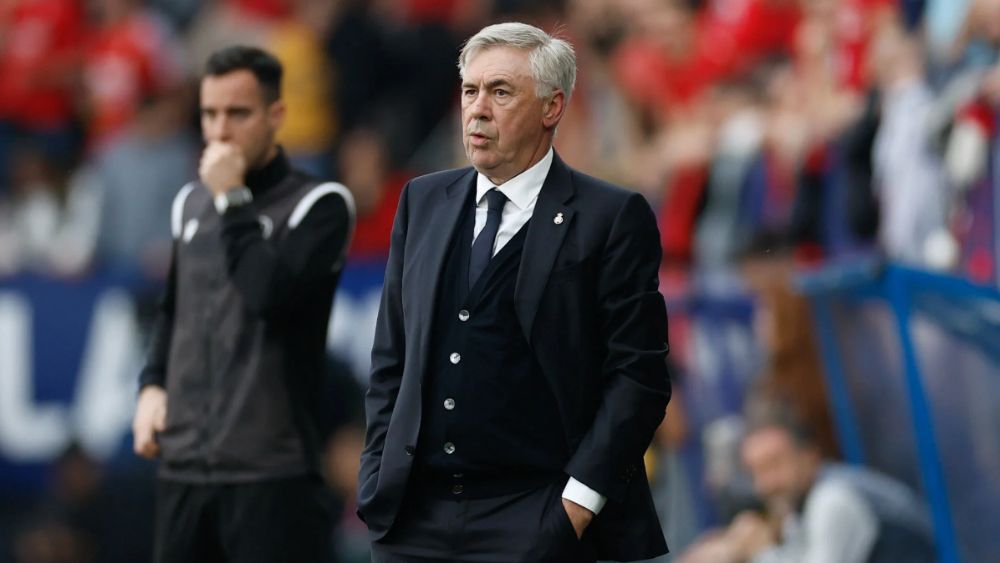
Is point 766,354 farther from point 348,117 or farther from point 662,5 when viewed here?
point 348,117

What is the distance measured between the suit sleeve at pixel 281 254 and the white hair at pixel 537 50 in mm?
1187

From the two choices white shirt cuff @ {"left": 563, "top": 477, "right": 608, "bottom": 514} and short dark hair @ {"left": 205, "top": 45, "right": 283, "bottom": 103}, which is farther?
short dark hair @ {"left": 205, "top": 45, "right": 283, "bottom": 103}

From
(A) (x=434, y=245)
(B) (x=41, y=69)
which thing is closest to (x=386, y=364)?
(A) (x=434, y=245)

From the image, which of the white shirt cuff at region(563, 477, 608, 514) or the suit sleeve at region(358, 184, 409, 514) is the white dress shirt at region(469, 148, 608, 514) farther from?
the white shirt cuff at region(563, 477, 608, 514)

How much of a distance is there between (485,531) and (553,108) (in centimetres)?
98

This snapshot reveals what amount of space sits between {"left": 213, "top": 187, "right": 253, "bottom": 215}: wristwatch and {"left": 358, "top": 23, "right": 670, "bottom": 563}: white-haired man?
1.20m

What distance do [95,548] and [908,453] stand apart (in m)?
6.01

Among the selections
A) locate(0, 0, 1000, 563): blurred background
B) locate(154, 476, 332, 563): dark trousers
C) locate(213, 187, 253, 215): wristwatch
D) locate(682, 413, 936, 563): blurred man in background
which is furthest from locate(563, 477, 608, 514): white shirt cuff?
locate(682, 413, 936, 563): blurred man in background

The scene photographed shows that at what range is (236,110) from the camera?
5535 mm

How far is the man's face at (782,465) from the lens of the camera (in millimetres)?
6746

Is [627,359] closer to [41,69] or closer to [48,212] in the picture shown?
[48,212]

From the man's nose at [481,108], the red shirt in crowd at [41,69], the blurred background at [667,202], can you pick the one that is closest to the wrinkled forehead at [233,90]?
the blurred background at [667,202]

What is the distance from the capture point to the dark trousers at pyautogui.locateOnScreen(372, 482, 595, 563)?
4.05 m

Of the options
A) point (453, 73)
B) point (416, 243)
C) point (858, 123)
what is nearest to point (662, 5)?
point (453, 73)
